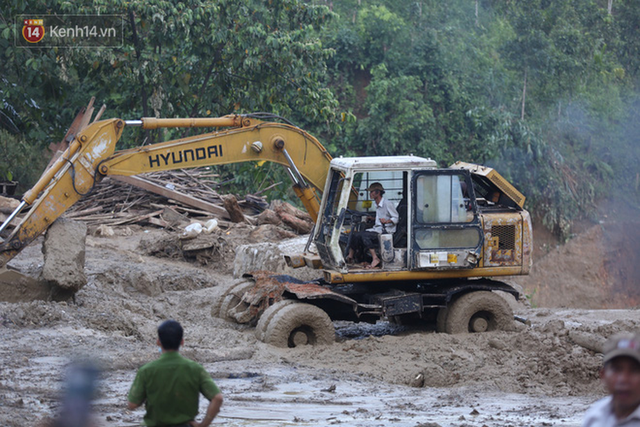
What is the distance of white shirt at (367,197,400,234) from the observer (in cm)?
991

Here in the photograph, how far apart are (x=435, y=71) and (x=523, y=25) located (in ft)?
11.5

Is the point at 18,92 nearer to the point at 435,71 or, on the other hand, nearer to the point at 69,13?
the point at 69,13

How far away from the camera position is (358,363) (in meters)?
8.90

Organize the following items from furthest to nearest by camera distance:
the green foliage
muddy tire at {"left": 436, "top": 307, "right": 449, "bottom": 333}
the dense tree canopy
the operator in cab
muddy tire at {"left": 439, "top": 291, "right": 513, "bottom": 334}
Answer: the green foliage
the dense tree canopy
muddy tire at {"left": 436, "top": 307, "right": 449, "bottom": 333}
muddy tire at {"left": 439, "top": 291, "right": 513, "bottom": 334}
the operator in cab

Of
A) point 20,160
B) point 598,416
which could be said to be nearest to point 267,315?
point 598,416

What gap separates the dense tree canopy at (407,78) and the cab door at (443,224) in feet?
29.1

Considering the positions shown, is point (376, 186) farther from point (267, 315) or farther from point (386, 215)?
point (267, 315)

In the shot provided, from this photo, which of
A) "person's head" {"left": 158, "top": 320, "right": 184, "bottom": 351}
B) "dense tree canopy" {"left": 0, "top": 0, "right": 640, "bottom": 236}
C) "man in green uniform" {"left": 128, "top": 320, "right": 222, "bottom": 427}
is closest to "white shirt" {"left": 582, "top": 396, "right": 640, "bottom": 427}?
"man in green uniform" {"left": 128, "top": 320, "right": 222, "bottom": 427}

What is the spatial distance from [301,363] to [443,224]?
2642 mm

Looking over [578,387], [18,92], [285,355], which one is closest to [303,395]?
[285,355]

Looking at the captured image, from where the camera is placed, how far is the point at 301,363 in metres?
8.85

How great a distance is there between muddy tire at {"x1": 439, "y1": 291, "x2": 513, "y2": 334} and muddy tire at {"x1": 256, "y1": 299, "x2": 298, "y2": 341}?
2.25 metres

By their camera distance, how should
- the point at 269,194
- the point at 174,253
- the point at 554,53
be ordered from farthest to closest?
the point at 554,53, the point at 269,194, the point at 174,253

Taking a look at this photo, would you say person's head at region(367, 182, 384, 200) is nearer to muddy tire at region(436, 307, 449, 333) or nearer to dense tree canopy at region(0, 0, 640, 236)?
muddy tire at region(436, 307, 449, 333)
